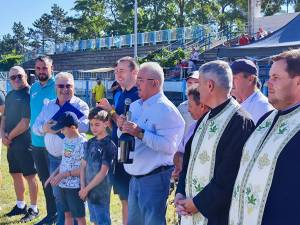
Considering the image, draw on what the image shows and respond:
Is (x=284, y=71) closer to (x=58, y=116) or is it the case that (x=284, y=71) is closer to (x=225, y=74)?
(x=225, y=74)

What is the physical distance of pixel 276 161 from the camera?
8.73ft

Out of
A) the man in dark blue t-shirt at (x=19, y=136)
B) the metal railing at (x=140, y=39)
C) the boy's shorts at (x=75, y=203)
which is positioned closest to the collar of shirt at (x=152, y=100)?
the boy's shorts at (x=75, y=203)

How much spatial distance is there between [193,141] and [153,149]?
2.78ft

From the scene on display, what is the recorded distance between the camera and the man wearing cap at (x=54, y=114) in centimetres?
532

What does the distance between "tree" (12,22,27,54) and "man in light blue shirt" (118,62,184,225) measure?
102m

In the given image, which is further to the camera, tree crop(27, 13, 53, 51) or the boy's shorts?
tree crop(27, 13, 53, 51)

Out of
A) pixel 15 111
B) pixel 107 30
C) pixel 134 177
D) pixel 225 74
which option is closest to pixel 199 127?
pixel 225 74

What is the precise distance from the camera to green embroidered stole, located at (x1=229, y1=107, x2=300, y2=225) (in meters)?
2.68

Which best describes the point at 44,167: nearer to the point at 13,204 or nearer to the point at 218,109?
the point at 13,204

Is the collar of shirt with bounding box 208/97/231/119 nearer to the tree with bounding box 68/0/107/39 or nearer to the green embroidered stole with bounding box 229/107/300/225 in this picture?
the green embroidered stole with bounding box 229/107/300/225

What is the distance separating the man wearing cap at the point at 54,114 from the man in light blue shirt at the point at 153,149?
46.3 inches

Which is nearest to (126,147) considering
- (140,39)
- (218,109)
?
(218,109)

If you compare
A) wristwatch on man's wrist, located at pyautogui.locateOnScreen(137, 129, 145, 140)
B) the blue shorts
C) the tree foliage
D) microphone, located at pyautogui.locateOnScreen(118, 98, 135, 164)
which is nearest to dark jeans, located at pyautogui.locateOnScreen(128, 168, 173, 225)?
microphone, located at pyautogui.locateOnScreen(118, 98, 135, 164)

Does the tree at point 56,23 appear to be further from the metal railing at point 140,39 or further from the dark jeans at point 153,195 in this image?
the dark jeans at point 153,195
